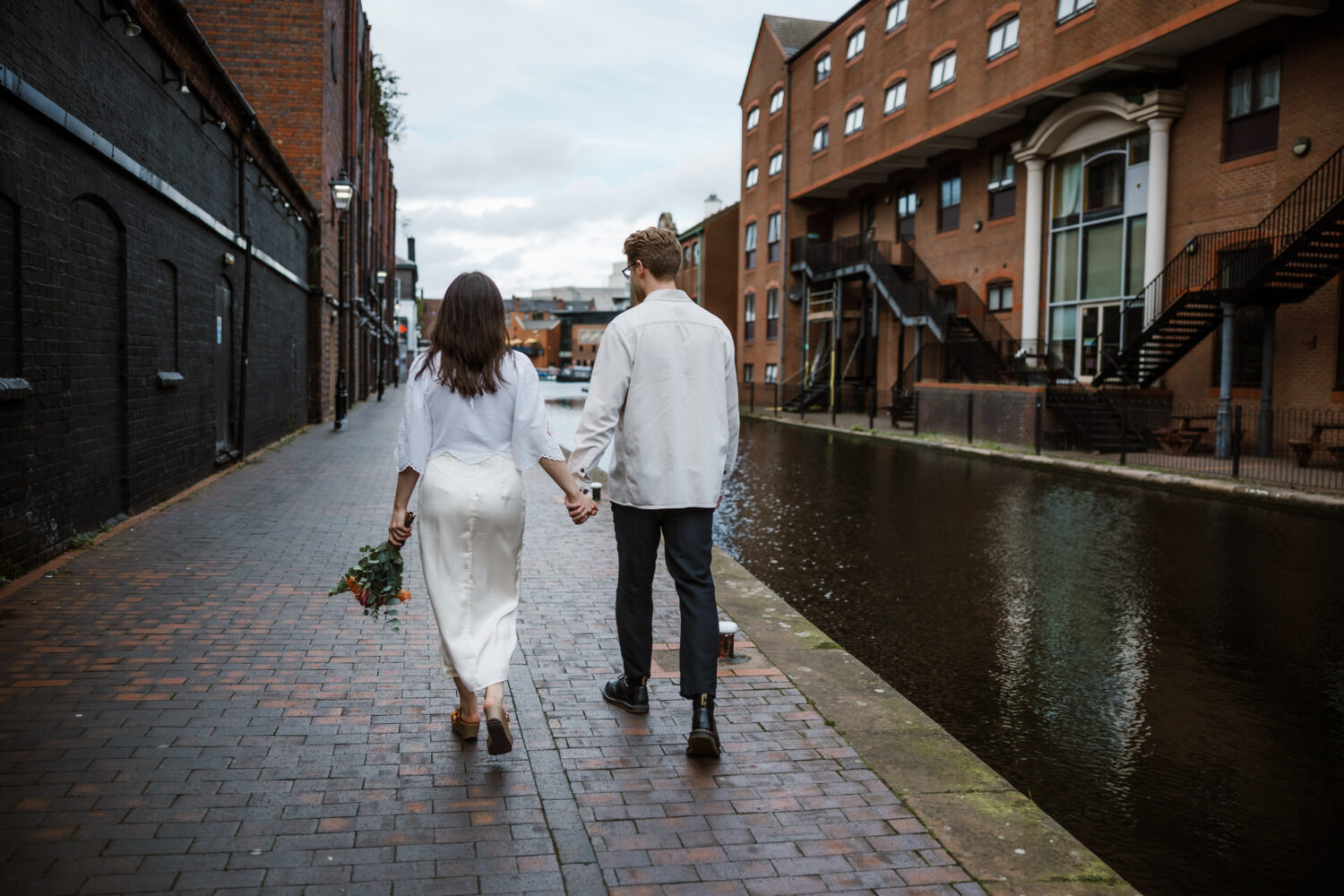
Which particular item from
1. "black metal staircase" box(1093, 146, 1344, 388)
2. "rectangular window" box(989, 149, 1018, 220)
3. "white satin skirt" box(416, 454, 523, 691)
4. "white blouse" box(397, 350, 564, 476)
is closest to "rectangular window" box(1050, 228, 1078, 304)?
"rectangular window" box(989, 149, 1018, 220)

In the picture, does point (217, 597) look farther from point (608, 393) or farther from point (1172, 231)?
point (1172, 231)

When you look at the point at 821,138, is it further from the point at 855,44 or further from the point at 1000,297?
the point at 1000,297

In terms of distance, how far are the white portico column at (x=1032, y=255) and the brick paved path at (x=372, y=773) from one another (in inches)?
869

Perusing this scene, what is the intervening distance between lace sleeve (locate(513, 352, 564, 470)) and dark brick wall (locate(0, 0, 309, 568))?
3.97 meters

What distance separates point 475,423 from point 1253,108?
20.4m

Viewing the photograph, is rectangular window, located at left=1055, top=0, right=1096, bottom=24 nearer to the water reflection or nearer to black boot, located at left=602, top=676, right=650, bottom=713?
the water reflection

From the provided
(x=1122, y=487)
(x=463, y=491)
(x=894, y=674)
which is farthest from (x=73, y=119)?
(x=1122, y=487)

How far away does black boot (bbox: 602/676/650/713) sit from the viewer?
4234 millimetres

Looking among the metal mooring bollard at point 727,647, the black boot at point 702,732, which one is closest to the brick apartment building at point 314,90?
the metal mooring bollard at point 727,647

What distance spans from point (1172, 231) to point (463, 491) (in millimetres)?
21259

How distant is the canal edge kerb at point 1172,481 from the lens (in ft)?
41.3

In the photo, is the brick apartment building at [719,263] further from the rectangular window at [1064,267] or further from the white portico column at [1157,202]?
the white portico column at [1157,202]

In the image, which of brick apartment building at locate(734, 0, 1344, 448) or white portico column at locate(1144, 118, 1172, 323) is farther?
white portico column at locate(1144, 118, 1172, 323)

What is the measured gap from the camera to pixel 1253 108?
1931 centimetres
